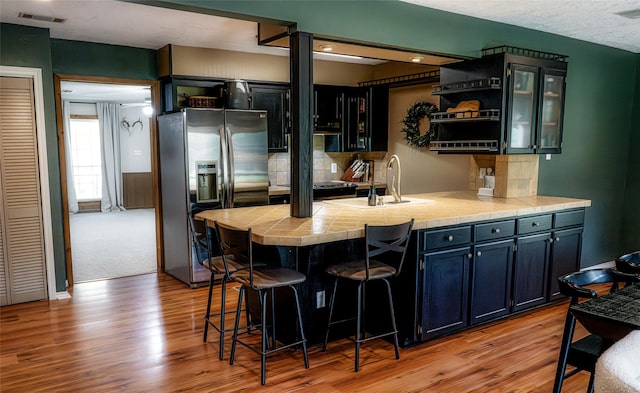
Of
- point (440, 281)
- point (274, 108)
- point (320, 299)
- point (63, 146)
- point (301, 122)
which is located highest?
point (274, 108)

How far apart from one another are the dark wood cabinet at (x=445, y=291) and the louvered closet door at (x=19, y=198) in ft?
11.6

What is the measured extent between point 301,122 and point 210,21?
5.03 feet

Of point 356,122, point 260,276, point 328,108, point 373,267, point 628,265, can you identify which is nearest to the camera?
point 628,265

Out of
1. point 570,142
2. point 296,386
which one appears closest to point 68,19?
point 296,386

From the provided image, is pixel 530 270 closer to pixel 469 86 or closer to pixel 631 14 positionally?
pixel 469 86

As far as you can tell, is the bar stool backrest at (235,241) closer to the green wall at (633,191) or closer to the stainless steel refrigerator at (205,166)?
the stainless steel refrigerator at (205,166)

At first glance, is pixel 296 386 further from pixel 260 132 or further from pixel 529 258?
pixel 260 132

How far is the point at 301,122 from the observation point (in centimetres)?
329

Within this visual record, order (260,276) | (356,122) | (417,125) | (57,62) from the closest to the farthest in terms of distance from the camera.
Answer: (260,276)
(57,62)
(417,125)
(356,122)

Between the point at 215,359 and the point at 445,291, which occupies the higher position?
the point at 445,291

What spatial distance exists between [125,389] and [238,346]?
836mm

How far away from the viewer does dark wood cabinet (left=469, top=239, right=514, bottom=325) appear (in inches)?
139

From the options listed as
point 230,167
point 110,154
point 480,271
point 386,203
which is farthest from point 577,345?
point 110,154

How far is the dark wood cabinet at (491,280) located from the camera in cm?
353
